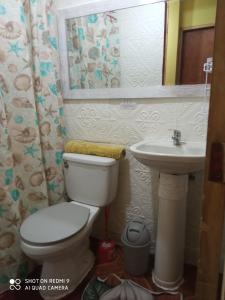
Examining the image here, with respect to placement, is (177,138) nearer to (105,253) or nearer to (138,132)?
(138,132)

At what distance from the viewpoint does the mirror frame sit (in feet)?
4.20

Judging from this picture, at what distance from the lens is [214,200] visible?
0.48 metres

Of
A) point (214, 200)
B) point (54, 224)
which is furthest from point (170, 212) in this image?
point (214, 200)

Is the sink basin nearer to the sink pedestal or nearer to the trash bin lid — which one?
the sink pedestal

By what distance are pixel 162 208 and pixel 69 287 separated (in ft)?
2.43

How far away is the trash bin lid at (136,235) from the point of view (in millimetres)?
1385

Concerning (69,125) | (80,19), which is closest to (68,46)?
(80,19)

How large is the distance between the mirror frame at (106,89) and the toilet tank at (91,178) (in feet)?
1.44

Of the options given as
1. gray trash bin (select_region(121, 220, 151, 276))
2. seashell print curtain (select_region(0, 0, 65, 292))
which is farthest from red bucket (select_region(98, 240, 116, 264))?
seashell print curtain (select_region(0, 0, 65, 292))

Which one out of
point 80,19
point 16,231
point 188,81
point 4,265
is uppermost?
point 80,19

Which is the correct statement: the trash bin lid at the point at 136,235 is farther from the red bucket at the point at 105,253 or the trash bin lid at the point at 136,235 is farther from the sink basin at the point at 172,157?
the sink basin at the point at 172,157

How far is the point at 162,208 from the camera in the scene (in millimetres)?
1271

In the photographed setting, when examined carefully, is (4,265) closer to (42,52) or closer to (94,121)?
(94,121)

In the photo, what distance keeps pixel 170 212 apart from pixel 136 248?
34 cm
